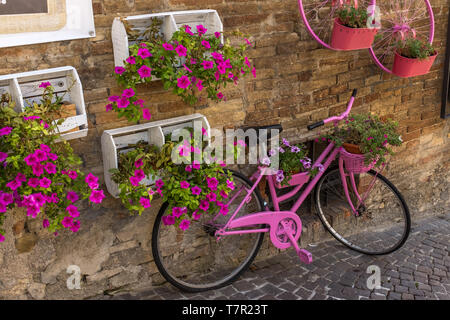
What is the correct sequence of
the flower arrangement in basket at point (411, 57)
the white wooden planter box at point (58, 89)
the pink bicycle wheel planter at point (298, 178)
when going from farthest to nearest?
the flower arrangement in basket at point (411, 57) → the pink bicycle wheel planter at point (298, 178) → the white wooden planter box at point (58, 89)

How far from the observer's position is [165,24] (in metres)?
3.20

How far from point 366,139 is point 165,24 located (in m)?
1.73

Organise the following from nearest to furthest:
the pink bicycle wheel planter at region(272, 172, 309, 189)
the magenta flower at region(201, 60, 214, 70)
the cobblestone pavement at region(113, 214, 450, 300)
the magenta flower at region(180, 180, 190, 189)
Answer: the magenta flower at region(201, 60, 214, 70) < the magenta flower at region(180, 180, 190, 189) < the cobblestone pavement at region(113, 214, 450, 300) < the pink bicycle wheel planter at region(272, 172, 309, 189)

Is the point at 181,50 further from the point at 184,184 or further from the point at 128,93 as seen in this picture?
the point at 184,184

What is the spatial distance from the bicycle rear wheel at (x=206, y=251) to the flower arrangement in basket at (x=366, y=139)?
0.82 metres

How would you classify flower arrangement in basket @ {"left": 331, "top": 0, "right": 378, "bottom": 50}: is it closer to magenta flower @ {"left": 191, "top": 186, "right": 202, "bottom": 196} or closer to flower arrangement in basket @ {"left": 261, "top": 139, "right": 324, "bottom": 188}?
flower arrangement in basket @ {"left": 261, "top": 139, "right": 324, "bottom": 188}

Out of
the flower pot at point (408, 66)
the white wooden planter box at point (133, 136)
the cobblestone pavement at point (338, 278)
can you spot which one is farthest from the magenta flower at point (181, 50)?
the flower pot at point (408, 66)

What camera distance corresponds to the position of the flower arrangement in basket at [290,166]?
385 centimetres

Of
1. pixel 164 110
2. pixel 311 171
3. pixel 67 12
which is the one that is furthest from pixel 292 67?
pixel 67 12

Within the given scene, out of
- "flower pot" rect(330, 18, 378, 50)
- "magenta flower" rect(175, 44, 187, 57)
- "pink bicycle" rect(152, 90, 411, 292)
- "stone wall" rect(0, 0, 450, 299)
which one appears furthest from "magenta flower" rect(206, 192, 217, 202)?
"flower pot" rect(330, 18, 378, 50)

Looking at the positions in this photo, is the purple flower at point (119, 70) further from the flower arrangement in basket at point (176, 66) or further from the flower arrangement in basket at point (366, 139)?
the flower arrangement in basket at point (366, 139)

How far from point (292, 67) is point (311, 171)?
2.80ft

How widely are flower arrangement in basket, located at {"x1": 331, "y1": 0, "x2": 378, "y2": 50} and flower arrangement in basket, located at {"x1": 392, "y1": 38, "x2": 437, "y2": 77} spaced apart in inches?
24.0

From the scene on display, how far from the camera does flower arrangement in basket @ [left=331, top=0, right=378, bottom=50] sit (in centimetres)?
383
